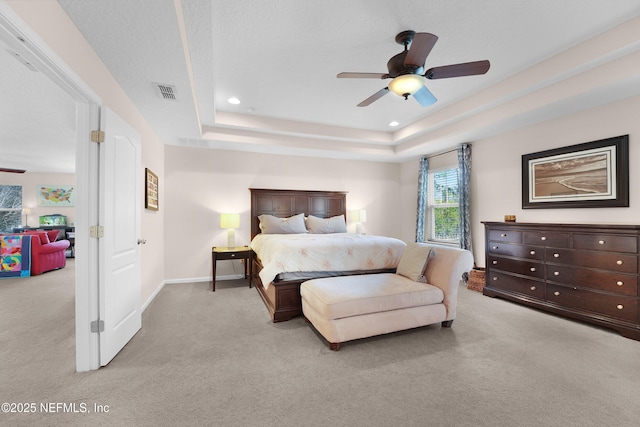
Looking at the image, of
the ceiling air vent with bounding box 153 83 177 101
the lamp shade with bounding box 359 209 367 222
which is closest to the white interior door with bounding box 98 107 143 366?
the ceiling air vent with bounding box 153 83 177 101

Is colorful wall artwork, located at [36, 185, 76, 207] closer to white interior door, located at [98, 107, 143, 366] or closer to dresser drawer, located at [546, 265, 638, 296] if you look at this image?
white interior door, located at [98, 107, 143, 366]

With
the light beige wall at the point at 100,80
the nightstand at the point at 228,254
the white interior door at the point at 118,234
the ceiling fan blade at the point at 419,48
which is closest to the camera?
the light beige wall at the point at 100,80

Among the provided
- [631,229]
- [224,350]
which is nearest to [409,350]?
[224,350]

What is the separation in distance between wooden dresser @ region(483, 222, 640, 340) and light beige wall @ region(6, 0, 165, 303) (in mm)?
4820

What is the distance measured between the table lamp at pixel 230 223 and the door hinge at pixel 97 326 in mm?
2577

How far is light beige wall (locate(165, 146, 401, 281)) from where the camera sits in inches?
187

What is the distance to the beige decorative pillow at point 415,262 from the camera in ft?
9.64

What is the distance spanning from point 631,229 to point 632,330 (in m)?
0.98

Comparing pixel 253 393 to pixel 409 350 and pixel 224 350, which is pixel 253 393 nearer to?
pixel 224 350

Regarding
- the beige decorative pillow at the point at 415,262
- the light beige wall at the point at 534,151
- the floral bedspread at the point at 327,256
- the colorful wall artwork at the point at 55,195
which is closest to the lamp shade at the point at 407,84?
the beige decorative pillow at the point at 415,262

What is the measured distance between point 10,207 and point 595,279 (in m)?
13.2

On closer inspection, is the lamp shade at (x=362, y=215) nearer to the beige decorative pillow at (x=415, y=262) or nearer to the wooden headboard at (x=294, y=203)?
the wooden headboard at (x=294, y=203)

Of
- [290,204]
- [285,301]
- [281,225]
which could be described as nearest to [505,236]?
[285,301]

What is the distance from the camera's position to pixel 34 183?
8.02m
